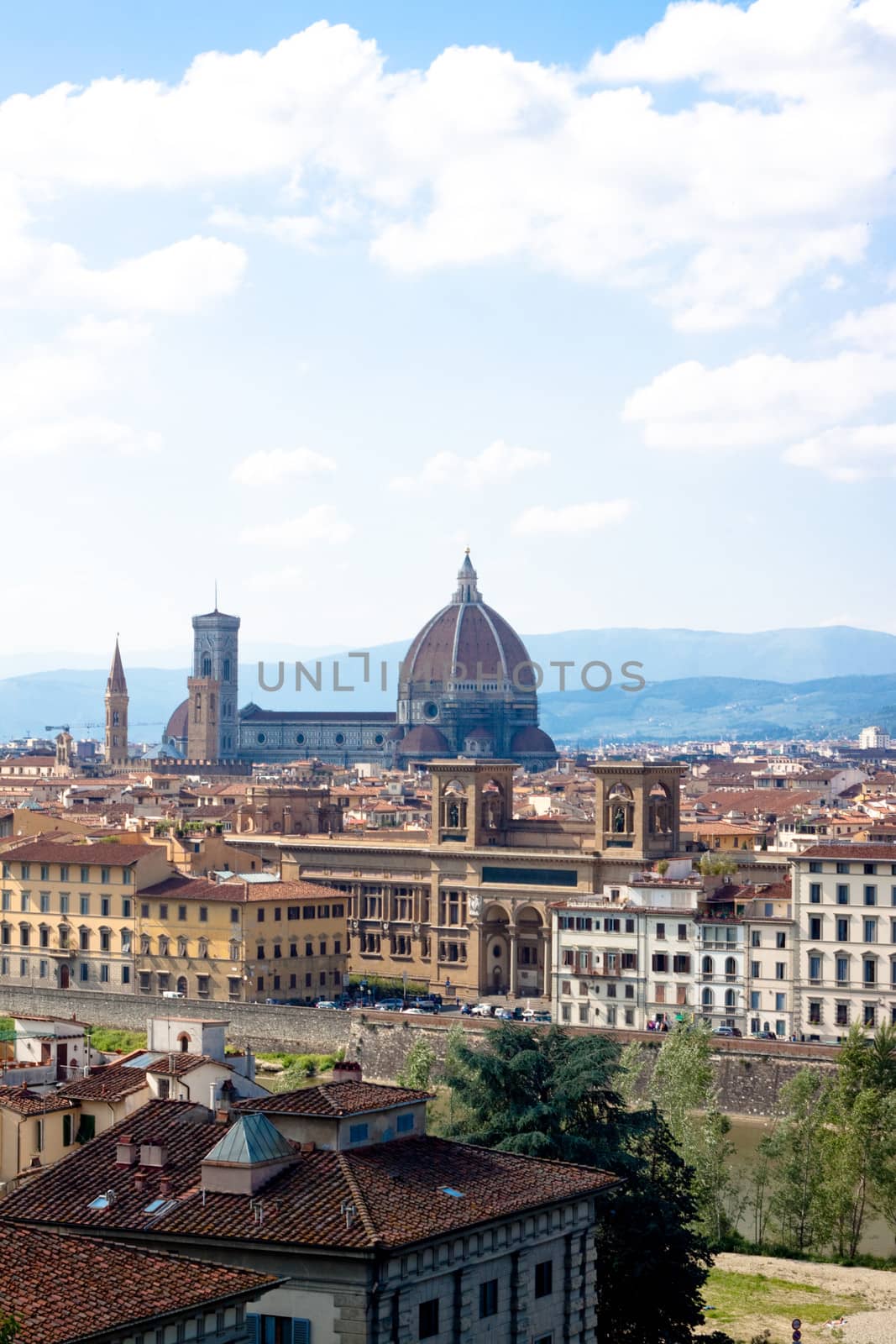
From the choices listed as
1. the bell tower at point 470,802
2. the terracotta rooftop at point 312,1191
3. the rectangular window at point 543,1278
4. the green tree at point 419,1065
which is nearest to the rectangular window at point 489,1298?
the terracotta rooftop at point 312,1191

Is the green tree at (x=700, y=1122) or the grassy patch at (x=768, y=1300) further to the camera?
the green tree at (x=700, y=1122)

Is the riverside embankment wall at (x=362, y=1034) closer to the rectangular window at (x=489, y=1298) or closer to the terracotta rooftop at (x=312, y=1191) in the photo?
the terracotta rooftop at (x=312, y=1191)

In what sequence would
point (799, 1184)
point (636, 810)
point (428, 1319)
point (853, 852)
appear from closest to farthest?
point (428, 1319) < point (799, 1184) < point (853, 852) < point (636, 810)

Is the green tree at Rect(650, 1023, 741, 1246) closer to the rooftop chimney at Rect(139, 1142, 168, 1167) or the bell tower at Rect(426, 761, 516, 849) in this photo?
the rooftop chimney at Rect(139, 1142, 168, 1167)

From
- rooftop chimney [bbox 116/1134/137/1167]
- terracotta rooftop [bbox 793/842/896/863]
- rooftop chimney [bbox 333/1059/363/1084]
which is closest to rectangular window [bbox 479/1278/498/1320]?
rooftop chimney [bbox 116/1134/137/1167]

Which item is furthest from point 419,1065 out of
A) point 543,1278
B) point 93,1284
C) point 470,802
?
point 93,1284

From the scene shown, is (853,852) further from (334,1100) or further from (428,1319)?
(428,1319)

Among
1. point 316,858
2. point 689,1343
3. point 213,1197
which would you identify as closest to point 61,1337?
point 213,1197

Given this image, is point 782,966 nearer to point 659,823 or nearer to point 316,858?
point 659,823
